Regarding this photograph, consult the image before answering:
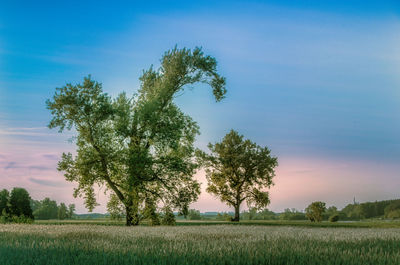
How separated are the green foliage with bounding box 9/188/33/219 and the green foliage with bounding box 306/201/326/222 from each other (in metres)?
37.2

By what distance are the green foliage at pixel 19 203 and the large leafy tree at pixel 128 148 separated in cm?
518

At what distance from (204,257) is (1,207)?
75.5 feet

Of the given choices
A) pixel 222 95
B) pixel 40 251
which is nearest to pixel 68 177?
pixel 222 95

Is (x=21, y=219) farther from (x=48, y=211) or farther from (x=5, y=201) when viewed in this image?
(x=48, y=211)

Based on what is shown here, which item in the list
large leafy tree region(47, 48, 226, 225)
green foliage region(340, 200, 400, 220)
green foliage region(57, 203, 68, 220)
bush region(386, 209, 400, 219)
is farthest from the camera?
green foliage region(340, 200, 400, 220)

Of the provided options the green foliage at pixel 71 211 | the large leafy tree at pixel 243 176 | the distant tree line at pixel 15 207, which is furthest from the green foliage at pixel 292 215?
the distant tree line at pixel 15 207

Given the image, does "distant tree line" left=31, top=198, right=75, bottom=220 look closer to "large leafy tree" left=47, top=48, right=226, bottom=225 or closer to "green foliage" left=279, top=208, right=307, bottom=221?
"large leafy tree" left=47, top=48, right=226, bottom=225

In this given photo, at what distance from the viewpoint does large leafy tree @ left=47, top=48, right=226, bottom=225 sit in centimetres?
1942

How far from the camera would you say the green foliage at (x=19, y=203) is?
2262 cm

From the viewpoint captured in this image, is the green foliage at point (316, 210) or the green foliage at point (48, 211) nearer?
the green foliage at point (48, 211)

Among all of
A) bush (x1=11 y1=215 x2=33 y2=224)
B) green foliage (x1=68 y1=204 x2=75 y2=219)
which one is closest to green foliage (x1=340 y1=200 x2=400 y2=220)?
green foliage (x1=68 y1=204 x2=75 y2=219)

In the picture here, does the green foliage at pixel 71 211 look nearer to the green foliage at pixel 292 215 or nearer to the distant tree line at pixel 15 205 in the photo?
the distant tree line at pixel 15 205

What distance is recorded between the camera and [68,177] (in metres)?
20.2

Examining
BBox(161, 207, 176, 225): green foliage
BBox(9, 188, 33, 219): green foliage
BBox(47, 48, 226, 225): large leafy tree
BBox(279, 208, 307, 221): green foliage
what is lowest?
BBox(279, 208, 307, 221): green foliage
